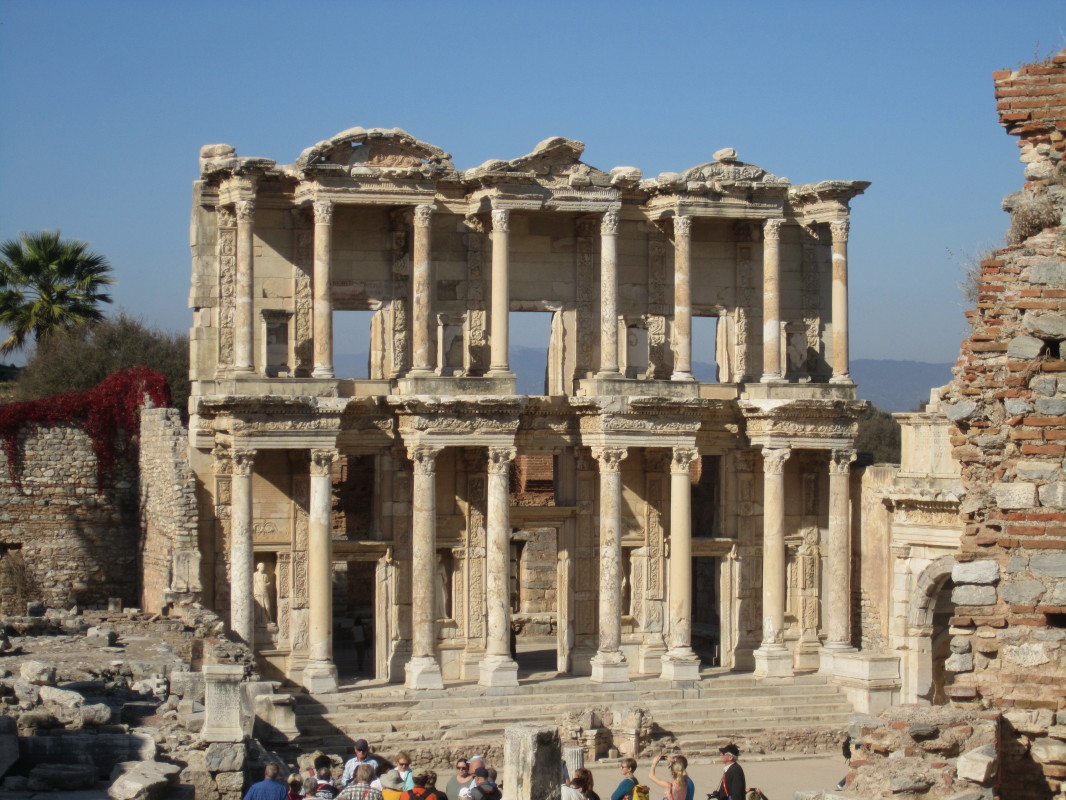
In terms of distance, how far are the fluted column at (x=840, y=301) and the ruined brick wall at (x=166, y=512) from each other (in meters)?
10.7

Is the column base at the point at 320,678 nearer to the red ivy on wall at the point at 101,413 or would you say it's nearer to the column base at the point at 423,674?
the column base at the point at 423,674

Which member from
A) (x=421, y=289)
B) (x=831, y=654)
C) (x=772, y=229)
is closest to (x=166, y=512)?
(x=421, y=289)

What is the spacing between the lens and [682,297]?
3084 centimetres

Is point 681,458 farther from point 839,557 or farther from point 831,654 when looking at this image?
point 831,654

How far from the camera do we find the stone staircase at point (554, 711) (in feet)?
90.4

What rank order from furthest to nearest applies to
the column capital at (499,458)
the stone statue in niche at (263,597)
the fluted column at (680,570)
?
the fluted column at (680,570), the column capital at (499,458), the stone statue in niche at (263,597)

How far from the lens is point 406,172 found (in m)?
29.0

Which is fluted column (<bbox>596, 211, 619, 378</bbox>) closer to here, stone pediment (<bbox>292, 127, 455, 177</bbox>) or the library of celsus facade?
the library of celsus facade

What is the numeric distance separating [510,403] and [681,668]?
5.04m

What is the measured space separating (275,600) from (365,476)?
617 centimetres

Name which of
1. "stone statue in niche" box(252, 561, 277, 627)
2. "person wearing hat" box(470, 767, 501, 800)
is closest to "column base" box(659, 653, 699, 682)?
"stone statue in niche" box(252, 561, 277, 627)

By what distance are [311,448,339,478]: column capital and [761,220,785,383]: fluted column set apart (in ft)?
24.4

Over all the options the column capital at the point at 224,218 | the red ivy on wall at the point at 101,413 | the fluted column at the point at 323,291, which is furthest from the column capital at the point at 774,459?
the red ivy on wall at the point at 101,413

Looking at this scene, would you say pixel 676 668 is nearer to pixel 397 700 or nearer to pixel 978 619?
pixel 397 700
